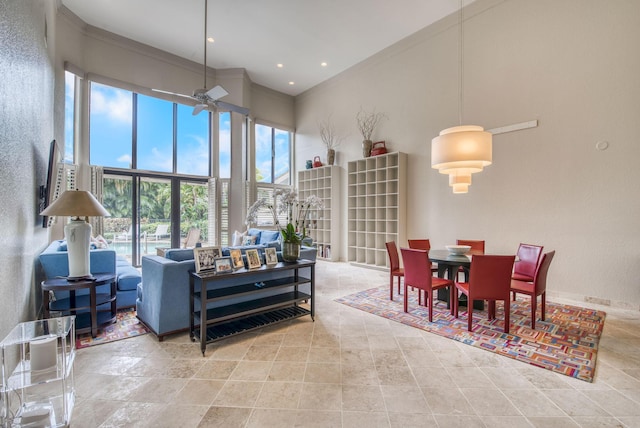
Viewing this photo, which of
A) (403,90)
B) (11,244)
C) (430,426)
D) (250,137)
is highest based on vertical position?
(403,90)

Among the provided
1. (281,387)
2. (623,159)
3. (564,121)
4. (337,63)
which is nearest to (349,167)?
(337,63)

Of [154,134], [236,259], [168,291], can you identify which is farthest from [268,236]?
[154,134]

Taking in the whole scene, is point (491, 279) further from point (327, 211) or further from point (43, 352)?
point (327, 211)

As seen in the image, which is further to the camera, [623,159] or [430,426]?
[623,159]

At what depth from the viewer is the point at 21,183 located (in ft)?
8.29

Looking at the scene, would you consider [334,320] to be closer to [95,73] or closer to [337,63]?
[337,63]

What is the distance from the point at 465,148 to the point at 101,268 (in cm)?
457

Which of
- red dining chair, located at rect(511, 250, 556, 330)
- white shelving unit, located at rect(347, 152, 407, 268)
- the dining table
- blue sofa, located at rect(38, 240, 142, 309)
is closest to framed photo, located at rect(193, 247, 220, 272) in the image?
blue sofa, located at rect(38, 240, 142, 309)

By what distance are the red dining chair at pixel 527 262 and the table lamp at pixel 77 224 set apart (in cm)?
519

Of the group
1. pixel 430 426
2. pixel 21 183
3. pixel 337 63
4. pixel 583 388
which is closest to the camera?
pixel 430 426

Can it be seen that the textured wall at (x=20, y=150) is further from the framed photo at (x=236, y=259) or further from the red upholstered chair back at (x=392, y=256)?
the red upholstered chair back at (x=392, y=256)

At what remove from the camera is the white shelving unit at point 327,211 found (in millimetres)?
7457

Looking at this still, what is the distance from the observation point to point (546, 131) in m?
4.34

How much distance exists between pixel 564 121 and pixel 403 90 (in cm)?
297
